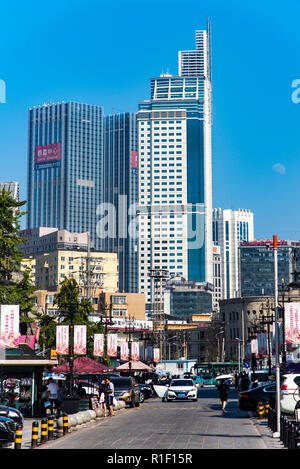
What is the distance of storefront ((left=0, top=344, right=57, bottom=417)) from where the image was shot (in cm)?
3841

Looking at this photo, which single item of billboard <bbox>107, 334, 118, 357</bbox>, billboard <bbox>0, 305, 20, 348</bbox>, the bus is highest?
billboard <bbox>0, 305, 20, 348</bbox>

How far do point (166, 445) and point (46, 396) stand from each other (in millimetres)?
17468

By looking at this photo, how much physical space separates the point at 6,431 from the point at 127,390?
93.5ft

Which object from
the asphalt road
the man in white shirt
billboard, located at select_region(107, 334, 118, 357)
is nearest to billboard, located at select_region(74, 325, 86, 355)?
the man in white shirt

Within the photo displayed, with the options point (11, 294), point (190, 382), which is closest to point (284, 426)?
point (11, 294)

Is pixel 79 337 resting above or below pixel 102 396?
above

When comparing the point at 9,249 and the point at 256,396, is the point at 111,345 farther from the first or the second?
the point at 256,396

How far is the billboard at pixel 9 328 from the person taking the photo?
35.7 m

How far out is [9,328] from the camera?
3594 cm

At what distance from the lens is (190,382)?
188 feet

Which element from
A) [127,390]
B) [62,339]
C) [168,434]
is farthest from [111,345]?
[168,434]

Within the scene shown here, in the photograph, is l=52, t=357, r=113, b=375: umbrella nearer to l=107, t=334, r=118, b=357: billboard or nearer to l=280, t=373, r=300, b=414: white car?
l=107, t=334, r=118, b=357: billboard

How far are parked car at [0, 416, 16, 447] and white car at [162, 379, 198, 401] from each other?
3353 centimetres
